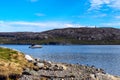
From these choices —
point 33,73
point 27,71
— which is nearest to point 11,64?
point 27,71

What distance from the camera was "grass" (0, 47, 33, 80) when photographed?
39.9 meters

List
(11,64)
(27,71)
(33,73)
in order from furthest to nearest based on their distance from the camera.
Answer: (33,73) < (27,71) < (11,64)

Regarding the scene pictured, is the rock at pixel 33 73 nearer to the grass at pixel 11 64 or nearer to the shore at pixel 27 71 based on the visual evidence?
the shore at pixel 27 71

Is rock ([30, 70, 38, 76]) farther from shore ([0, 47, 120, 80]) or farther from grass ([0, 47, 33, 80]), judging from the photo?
grass ([0, 47, 33, 80])

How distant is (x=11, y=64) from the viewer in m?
41.4

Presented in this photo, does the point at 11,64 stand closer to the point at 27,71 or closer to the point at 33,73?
the point at 27,71

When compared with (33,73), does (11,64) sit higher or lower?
higher

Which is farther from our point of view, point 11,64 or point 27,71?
point 27,71

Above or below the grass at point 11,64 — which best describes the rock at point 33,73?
below

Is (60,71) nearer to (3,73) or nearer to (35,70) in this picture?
(35,70)

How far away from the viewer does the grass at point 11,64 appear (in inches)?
1572

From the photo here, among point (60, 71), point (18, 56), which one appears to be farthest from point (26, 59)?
point (60, 71)

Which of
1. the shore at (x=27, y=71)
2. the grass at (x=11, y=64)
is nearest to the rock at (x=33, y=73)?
the shore at (x=27, y=71)

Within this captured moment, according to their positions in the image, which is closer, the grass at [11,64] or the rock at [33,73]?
the grass at [11,64]
